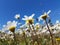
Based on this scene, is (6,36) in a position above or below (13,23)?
above

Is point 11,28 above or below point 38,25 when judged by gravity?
below

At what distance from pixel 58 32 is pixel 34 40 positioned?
69 centimetres

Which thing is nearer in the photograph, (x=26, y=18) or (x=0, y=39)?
(x=26, y=18)

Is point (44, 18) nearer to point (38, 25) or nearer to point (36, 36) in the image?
point (36, 36)

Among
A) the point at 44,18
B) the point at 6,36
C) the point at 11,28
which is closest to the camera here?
the point at 11,28

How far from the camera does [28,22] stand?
11.5ft

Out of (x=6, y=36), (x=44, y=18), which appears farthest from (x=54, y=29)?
(x=6, y=36)

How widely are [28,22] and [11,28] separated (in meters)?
0.46

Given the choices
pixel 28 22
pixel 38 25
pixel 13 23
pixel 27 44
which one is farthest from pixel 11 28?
pixel 38 25

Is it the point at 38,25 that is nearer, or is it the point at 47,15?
the point at 47,15

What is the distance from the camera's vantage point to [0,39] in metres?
5.53

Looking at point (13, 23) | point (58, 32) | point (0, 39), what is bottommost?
point (58, 32)

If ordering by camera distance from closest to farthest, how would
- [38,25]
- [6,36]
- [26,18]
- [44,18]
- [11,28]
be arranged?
[11,28] → [44,18] → [26,18] → [38,25] → [6,36]

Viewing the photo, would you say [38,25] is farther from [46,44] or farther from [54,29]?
[54,29]
